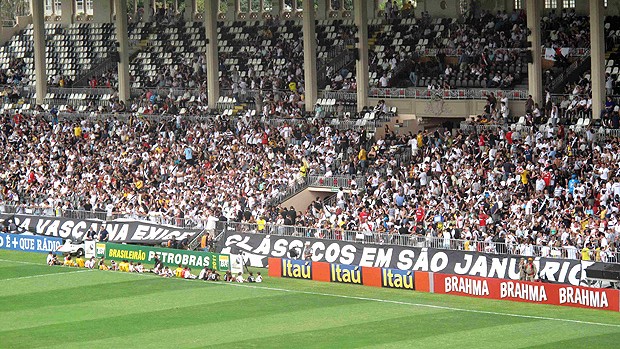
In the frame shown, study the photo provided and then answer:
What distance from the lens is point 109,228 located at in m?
49.5

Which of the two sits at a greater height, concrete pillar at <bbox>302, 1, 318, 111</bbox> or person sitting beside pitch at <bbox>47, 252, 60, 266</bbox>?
concrete pillar at <bbox>302, 1, 318, 111</bbox>

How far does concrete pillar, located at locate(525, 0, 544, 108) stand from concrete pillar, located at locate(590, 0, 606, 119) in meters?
2.59

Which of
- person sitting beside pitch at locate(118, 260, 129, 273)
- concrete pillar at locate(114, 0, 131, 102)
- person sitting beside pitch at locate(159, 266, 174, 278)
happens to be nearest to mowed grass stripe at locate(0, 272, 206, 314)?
person sitting beside pitch at locate(159, 266, 174, 278)

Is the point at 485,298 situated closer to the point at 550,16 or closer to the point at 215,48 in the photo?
the point at 550,16

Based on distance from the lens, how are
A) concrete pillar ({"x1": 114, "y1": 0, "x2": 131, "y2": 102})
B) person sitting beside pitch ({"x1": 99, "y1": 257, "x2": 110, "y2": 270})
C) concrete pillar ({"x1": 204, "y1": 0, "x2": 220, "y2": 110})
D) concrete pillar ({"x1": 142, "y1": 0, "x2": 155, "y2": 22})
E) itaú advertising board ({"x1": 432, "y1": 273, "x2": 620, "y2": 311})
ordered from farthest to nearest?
1. concrete pillar ({"x1": 142, "y1": 0, "x2": 155, "y2": 22})
2. concrete pillar ({"x1": 114, "y1": 0, "x2": 131, "y2": 102})
3. concrete pillar ({"x1": 204, "y1": 0, "x2": 220, "y2": 110})
4. person sitting beside pitch ({"x1": 99, "y1": 257, "x2": 110, "y2": 270})
5. itaú advertising board ({"x1": 432, "y1": 273, "x2": 620, "y2": 311})

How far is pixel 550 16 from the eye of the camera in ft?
172

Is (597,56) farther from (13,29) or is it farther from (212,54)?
(13,29)

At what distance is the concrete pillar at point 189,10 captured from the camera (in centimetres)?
6856

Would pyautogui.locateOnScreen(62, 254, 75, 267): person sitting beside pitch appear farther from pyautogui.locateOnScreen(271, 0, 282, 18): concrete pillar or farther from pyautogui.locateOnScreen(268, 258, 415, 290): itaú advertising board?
pyautogui.locateOnScreen(271, 0, 282, 18): concrete pillar

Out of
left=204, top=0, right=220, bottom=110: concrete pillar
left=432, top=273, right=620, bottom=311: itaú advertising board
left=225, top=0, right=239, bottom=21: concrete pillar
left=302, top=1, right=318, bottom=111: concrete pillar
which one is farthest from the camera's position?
left=225, top=0, right=239, bottom=21: concrete pillar

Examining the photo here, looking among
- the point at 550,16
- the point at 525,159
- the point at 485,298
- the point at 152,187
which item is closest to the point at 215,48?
the point at 152,187

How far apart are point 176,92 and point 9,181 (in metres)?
9.27

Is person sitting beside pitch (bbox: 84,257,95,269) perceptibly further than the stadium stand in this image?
Yes

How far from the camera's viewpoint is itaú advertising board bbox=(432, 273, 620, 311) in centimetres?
3547
